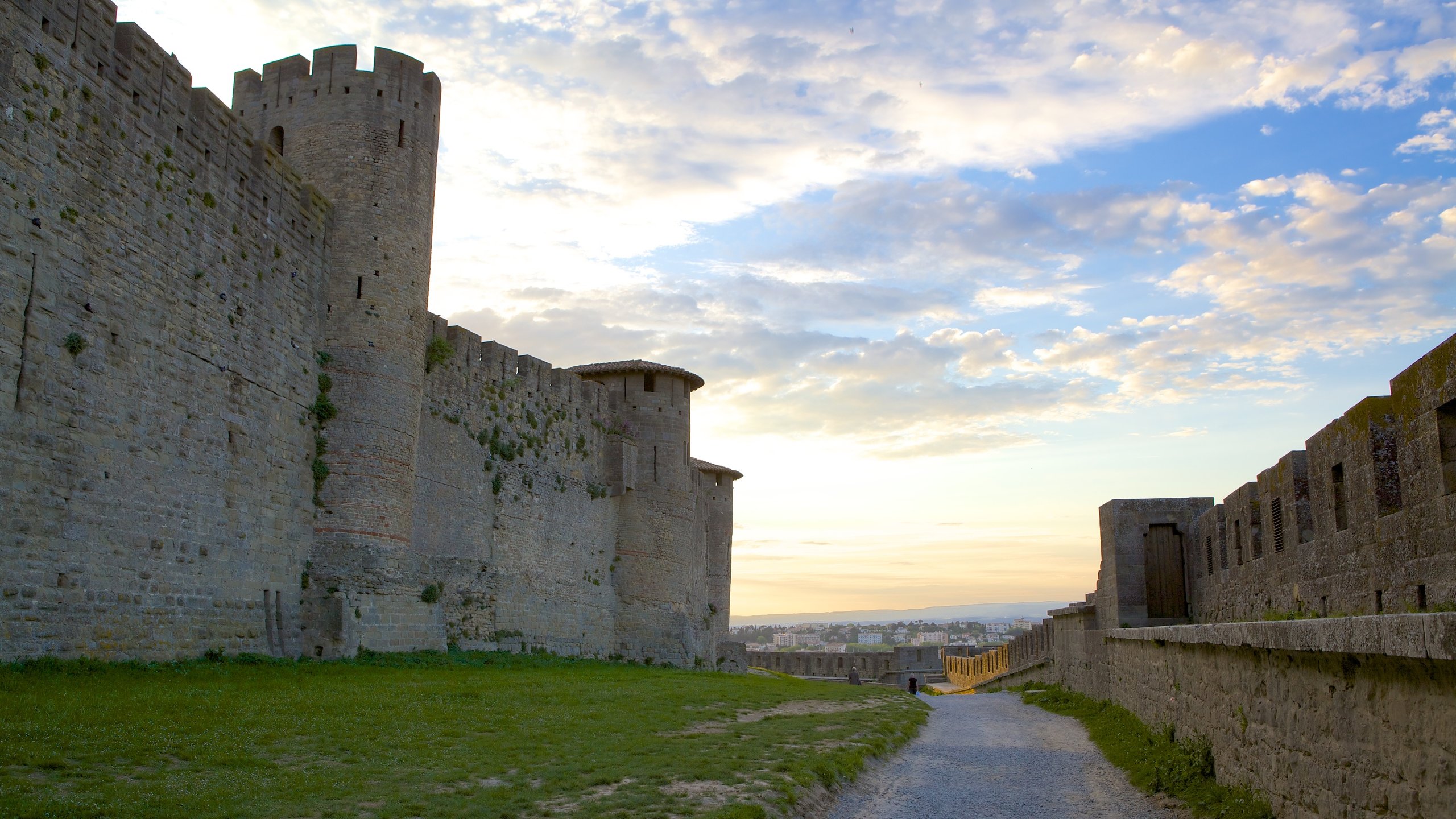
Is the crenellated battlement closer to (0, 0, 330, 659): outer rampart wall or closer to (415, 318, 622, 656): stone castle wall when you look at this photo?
(0, 0, 330, 659): outer rampart wall

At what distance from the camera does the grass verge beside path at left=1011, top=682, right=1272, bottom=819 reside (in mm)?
9172

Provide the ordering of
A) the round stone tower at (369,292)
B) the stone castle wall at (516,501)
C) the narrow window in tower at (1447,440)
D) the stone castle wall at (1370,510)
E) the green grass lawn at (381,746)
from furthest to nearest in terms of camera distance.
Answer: the stone castle wall at (516,501) → the round stone tower at (369,292) → the green grass lawn at (381,746) → the stone castle wall at (1370,510) → the narrow window in tower at (1447,440)

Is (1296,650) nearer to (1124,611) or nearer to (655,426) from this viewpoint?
(1124,611)

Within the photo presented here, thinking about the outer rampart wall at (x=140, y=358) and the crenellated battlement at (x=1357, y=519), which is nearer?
the crenellated battlement at (x=1357, y=519)

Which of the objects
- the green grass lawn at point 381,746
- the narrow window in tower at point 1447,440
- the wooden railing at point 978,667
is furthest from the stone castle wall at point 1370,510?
the wooden railing at point 978,667

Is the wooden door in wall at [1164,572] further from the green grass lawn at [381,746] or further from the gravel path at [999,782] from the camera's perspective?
the green grass lawn at [381,746]

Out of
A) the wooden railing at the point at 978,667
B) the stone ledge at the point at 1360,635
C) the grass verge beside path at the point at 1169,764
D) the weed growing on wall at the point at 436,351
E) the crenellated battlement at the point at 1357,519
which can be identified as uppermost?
the weed growing on wall at the point at 436,351

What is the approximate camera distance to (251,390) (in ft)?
63.0

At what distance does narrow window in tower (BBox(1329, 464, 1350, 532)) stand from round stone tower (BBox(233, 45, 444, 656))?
56.8 ft

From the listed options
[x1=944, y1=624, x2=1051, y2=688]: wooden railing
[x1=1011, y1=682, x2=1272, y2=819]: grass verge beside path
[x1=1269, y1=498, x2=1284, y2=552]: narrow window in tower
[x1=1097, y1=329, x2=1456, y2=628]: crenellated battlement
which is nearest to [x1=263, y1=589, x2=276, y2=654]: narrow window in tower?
[x1=1011, y1=682, x2=1272, y2=819]: grass verge beside path

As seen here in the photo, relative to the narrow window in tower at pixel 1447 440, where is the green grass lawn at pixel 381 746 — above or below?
below

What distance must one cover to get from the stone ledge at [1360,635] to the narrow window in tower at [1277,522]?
3.03 meters

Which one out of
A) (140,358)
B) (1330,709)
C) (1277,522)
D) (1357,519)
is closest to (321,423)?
(140,358)

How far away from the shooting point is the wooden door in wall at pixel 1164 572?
20.0 meters
